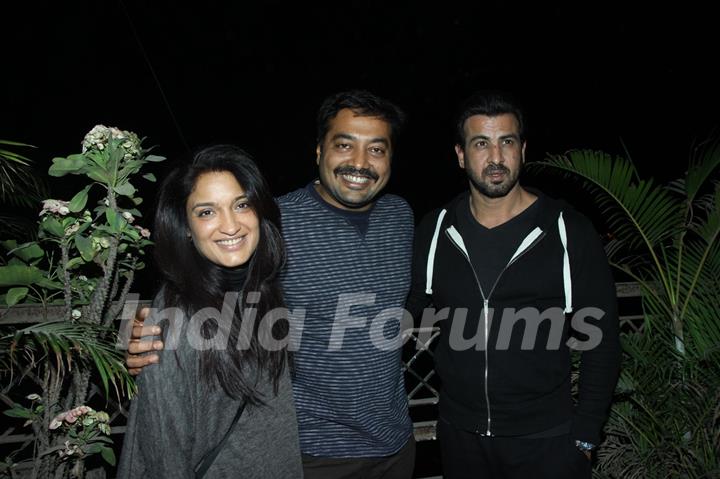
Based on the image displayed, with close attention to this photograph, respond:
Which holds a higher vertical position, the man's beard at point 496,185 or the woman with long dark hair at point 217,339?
the man's beard at point 496,185

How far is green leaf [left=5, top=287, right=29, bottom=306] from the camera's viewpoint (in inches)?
77.0

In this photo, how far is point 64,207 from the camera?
78.5 inches

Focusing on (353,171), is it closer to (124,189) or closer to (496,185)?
(496,185)

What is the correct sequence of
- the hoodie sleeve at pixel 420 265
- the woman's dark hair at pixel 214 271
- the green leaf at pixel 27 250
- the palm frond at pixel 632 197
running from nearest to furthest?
the woman's dark hair at pixel 214 271 < the green leaf at pixel 27 250 < the hoodie sleeve at pixel 420 265 < the palm frond at pixel 632 197

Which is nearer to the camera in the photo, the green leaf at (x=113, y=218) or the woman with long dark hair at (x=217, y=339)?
the woman with long dark hair at (x=217, y=339)

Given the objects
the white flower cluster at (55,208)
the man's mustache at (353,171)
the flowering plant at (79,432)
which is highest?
the man's mustache at (353,171)

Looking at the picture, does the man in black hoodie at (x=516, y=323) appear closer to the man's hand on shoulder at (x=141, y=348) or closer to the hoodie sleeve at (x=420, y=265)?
the hoodie sleeve at (x=420, y=265)

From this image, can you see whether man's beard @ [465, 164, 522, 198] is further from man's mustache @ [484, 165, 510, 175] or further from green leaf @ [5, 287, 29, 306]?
green leaf @ [5, 287, 29, 306]

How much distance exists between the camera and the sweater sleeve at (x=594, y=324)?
7.88 ft

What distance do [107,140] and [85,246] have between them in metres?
0.40

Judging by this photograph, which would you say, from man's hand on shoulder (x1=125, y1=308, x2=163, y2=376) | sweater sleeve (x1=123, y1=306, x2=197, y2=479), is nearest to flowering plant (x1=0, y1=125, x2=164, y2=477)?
man's hand on shoulder (x1=125, y1=308, x2=163, y2=376)

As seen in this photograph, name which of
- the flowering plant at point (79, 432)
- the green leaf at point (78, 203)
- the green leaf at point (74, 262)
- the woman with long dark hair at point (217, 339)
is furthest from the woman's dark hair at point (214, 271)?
the flowering plant at point (79, 432)

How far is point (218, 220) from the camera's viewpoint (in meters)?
1.84

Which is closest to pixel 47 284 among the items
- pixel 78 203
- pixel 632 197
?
pixel 78 203
